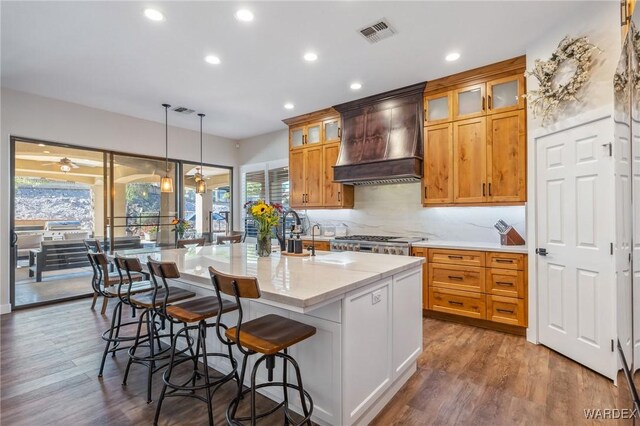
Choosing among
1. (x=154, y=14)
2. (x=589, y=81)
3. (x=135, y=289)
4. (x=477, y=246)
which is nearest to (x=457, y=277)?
(x=477, y=246)

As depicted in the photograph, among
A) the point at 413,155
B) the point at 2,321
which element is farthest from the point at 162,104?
the point at 413,155

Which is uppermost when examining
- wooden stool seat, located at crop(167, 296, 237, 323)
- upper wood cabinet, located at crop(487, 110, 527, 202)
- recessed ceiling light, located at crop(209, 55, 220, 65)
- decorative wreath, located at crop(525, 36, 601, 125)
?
recessed ceiling light, located at crop(209, 55, 220, 65)

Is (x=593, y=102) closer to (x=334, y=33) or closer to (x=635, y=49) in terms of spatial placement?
(x=635, y=49)

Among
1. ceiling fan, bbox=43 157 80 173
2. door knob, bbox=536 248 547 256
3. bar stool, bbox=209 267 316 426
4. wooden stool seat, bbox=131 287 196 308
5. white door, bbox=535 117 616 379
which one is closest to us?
bar stool, bbox=209 267 316 426

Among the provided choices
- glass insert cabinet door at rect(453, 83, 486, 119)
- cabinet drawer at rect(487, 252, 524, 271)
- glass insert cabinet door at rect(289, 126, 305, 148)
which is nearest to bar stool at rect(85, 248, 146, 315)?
glass insert cabinet door at rect(289, 126, 305, 148)

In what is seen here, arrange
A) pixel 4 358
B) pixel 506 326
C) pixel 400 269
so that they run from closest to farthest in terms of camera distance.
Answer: pixel 400 269, pixel 4 358, pixel 506 326

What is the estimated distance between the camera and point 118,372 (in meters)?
2.60

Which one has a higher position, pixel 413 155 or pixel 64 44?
pixel 64 44

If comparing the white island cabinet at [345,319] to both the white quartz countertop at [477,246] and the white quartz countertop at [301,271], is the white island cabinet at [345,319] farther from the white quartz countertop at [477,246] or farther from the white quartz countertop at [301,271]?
the white quartz countertop at [477,246]

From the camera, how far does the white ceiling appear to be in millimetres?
2600

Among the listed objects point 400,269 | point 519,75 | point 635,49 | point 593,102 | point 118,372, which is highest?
point 519,75

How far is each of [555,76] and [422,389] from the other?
3.05m

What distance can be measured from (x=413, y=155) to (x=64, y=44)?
4.04 metres

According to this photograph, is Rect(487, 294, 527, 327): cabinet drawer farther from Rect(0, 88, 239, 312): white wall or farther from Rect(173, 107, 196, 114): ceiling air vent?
Rect(0, 88, 239, 312): white wall
